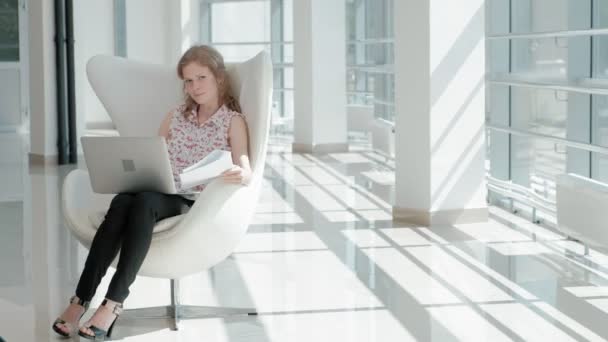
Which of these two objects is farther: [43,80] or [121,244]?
[43,80]

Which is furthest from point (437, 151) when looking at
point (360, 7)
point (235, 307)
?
point (360, 7)

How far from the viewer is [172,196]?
480cm

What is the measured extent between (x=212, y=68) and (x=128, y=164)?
63cm

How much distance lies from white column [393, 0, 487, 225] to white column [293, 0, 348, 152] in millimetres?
4964

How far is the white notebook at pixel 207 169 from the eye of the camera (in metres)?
4.56

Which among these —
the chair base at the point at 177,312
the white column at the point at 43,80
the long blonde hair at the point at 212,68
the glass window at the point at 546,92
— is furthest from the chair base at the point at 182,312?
the white column at the point at 43,80

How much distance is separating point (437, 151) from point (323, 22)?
17.7ft

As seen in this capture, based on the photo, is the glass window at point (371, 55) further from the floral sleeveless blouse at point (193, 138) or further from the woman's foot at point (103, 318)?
the woman's foot at point (103, 318)

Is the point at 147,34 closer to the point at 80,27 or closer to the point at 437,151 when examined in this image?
the point at 80,27

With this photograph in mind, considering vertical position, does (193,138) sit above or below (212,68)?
below

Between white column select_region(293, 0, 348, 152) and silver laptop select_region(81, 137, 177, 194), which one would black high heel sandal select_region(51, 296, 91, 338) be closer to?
silver laptop select_region(81, 137, 177, 194)

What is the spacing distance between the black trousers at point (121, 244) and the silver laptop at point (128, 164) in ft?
0.42

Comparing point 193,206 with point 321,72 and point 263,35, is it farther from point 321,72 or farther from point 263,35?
point 263,35

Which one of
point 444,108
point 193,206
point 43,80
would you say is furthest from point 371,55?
point 193,206
